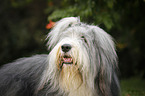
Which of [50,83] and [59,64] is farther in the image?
[50,83]

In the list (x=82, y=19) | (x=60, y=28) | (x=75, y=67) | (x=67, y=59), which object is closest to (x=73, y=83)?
(x=75, y=67)

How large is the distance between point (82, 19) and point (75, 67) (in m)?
2.17

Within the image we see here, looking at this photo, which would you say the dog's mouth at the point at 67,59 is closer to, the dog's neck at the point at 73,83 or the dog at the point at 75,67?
the dog at the point at 75,67

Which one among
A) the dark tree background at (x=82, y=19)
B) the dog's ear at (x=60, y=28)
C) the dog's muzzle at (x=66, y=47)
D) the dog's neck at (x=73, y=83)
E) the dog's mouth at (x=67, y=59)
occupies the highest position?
the dark tree background at (x=82, y=19)

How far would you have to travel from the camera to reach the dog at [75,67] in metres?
3.34

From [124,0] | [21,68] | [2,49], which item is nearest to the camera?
[21,68]

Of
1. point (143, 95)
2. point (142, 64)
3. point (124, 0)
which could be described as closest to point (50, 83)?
point (143, 95)

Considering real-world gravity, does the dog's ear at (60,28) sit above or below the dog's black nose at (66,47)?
above

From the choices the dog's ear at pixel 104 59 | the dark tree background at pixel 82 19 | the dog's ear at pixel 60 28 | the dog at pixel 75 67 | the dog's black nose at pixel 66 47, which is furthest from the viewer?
the dark tree background at pixel 82 19

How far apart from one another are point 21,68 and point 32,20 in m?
8.16

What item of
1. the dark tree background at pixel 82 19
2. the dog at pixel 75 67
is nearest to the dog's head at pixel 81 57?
the dog at pixel 75 67

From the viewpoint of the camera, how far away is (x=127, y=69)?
31.2 feet

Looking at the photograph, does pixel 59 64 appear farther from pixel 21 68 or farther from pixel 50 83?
pixel 21 68

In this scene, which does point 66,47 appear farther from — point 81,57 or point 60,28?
point 60,28
